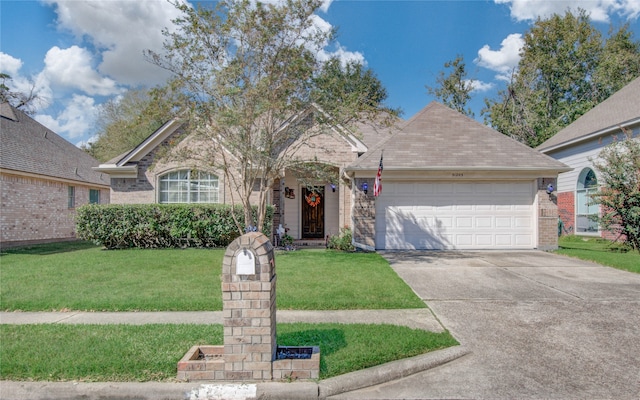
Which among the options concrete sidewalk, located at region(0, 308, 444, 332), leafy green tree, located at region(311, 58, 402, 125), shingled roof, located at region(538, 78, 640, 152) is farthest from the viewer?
shingled roof, located at region(538, 78, 640, 152)

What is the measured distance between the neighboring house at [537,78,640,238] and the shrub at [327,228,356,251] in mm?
9296

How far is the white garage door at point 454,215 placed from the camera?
12.7m

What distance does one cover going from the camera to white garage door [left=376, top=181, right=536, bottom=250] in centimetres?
1270

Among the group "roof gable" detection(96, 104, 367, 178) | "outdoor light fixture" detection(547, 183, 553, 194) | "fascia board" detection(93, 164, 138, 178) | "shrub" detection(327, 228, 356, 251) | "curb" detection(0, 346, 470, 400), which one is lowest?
"curb" detection(0, 346, 470, 400)

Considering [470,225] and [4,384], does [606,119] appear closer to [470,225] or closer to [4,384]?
[470,225]

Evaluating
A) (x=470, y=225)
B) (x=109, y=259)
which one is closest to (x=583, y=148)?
(x=470, y=225)

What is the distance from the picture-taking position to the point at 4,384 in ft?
11.9

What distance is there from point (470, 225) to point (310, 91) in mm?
7012

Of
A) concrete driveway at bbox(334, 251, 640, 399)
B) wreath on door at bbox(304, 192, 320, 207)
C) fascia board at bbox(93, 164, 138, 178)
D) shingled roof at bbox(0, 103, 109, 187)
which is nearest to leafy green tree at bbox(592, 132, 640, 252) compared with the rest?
concrete driveway at bbox(334, 251, 640, 399)

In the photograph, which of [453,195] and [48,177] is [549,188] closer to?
[453,195]

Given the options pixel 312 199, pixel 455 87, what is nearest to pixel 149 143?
pixel 312 199

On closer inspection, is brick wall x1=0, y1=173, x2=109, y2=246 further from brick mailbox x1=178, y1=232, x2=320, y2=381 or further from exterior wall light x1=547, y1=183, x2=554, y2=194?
exterior wall light x1=547, y1=183, x2=554, y2=194

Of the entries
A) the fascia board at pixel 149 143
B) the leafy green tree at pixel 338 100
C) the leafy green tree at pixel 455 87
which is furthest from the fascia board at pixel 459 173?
the leafy green tree at pixel 455 87

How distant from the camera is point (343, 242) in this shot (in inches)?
498
